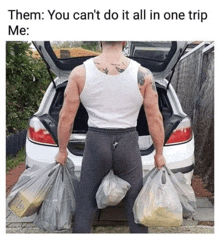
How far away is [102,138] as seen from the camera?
2348mm

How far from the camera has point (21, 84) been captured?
8.43m

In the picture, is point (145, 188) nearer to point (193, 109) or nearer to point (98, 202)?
point (98, 202)

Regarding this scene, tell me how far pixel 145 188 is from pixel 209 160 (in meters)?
2.80

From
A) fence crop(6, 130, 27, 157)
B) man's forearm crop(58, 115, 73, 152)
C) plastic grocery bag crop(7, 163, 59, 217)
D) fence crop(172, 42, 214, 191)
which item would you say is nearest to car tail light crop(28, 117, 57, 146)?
plastic grocery bag crop(7, 163, 59, 217)

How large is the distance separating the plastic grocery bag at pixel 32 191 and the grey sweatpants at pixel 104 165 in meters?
0.30

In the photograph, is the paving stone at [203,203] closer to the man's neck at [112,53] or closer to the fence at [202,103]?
the fence at [202,103]

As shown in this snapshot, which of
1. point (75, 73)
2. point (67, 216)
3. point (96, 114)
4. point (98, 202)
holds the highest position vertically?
point (75, 73)

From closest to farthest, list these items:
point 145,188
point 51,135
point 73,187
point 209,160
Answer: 1. point 145,188
2. point 73,187
3. point 51,135
4. point 209,160

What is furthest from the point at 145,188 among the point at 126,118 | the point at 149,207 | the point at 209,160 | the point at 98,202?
the point at 209,160

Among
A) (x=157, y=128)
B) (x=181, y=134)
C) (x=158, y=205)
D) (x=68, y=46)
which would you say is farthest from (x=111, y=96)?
(x=68, y=46)

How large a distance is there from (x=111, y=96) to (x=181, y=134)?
1.44 m

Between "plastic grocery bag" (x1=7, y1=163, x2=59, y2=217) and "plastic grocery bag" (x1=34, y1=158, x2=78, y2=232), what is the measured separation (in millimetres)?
49

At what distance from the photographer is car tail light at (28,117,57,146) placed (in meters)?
3.41

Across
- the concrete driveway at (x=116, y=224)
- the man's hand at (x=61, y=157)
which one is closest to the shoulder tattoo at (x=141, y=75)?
the man's hand at (x=61, y=157)
